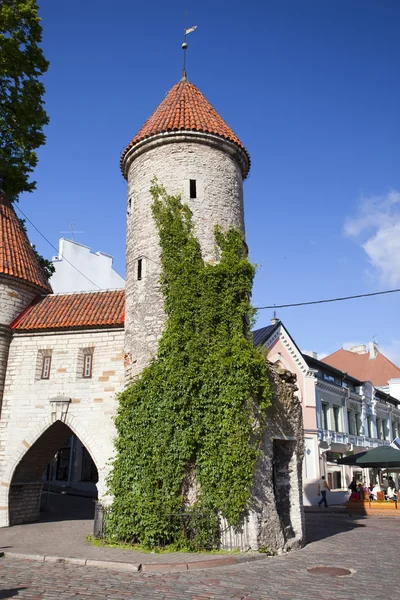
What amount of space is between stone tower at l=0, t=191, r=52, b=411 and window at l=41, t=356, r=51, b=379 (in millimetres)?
1334

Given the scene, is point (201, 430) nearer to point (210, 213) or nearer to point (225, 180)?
point (210, 213)

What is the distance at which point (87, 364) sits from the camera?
16.7 m

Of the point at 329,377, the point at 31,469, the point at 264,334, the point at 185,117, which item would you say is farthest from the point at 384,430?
the point at 185,117

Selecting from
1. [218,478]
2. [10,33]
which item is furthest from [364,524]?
[10,33]

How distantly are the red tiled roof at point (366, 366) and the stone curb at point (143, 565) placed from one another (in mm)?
38553

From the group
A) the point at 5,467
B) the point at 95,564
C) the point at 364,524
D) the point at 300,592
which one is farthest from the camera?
the point at 364,524

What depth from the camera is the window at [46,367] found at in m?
16.8

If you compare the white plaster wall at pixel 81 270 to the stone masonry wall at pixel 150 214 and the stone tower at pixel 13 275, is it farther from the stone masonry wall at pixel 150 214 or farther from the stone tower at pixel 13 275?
the stone masonry wall at pixel 150 214

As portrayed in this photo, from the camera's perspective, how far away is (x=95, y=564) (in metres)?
9.92

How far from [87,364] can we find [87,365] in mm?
35

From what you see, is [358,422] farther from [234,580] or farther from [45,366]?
[234,580]

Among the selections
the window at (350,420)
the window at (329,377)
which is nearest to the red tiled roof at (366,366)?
the window at (350,420)

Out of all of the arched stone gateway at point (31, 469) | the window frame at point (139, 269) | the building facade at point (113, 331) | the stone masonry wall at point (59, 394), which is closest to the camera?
the building facade at point (113, 331)

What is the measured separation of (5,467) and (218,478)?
802 cm
